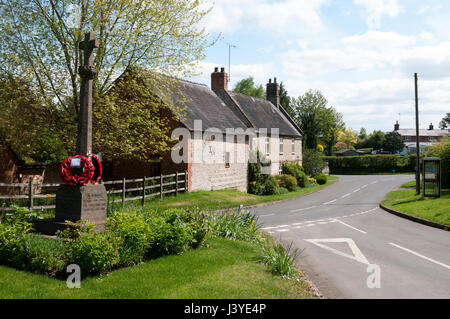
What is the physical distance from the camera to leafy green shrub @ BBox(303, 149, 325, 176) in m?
47.9

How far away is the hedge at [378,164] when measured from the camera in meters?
60.7

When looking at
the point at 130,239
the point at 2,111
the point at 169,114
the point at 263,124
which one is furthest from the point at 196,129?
the point at 130,239

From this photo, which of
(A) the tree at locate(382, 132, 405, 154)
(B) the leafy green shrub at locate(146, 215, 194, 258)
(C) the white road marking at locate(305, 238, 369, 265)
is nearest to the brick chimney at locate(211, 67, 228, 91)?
(C) the white road marking at locate(305, 238, 369, 265)

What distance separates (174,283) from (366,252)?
6994 mm

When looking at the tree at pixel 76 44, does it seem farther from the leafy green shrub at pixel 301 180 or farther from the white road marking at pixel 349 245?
the leafy green shrub at pixel 301 180

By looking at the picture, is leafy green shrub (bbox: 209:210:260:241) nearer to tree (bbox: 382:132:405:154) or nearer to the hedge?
the hedge

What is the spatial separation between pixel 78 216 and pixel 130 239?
8.03ft

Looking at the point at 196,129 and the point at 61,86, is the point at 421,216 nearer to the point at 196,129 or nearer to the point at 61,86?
the point at 196,129

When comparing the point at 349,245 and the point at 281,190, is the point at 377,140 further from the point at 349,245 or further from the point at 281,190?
the point at 349,245

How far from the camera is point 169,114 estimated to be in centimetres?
2609

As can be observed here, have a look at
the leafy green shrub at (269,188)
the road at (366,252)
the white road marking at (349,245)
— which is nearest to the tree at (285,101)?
the leafy green shrub at (269,188)

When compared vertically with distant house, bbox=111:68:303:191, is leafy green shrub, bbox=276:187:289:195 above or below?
below

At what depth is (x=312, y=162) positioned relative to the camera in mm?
48312

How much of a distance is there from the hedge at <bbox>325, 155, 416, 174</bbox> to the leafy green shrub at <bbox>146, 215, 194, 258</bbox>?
57.7 metres
